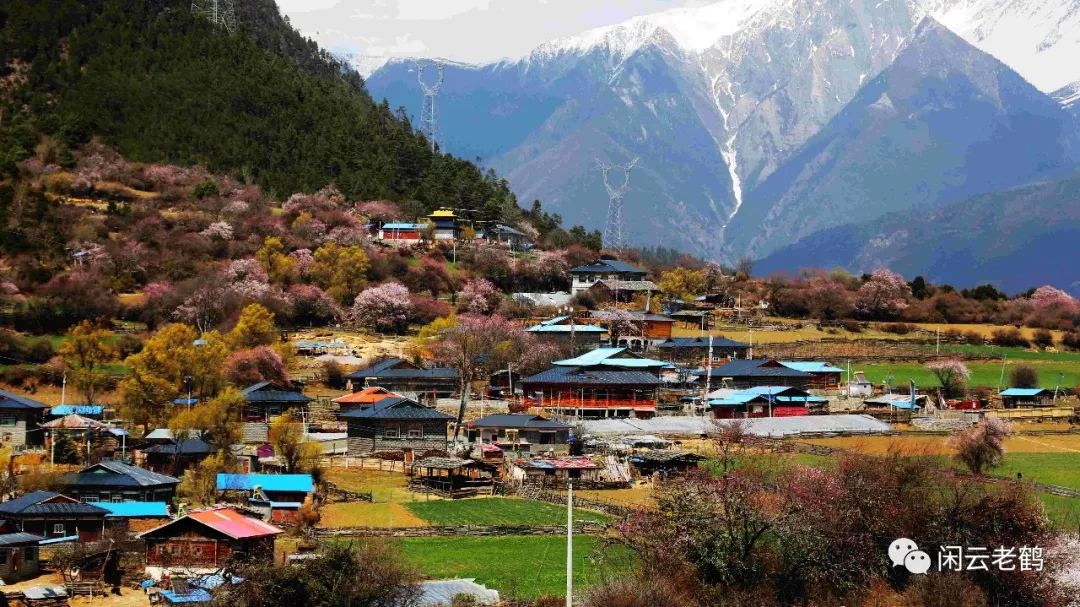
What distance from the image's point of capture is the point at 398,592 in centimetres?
3497

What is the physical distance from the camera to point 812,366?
86.4 meters

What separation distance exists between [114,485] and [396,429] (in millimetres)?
17335

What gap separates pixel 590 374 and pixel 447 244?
131ft

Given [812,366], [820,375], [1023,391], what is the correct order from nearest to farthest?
1. [1023,391]
2. [820,375]
3. [812,366]

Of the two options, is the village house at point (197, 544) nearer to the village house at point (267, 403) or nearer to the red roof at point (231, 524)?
the red roof at point (231, 524)

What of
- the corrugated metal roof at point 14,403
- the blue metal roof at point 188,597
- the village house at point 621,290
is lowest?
the blue metal roof at point 188,597

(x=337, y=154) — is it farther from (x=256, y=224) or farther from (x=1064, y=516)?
(x=1064, y=516)

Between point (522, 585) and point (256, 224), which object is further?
point (256, 224)

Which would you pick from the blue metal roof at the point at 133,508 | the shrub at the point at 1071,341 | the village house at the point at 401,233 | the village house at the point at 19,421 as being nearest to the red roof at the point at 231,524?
the blue metal roof at the point at 133,508

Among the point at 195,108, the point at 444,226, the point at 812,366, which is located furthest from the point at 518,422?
the point at 195,108

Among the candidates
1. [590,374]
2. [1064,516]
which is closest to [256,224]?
[590,374]

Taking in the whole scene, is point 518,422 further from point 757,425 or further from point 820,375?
point 820,375

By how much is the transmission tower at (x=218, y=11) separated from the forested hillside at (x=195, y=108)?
13.5 feet

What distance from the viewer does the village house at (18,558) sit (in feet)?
132
